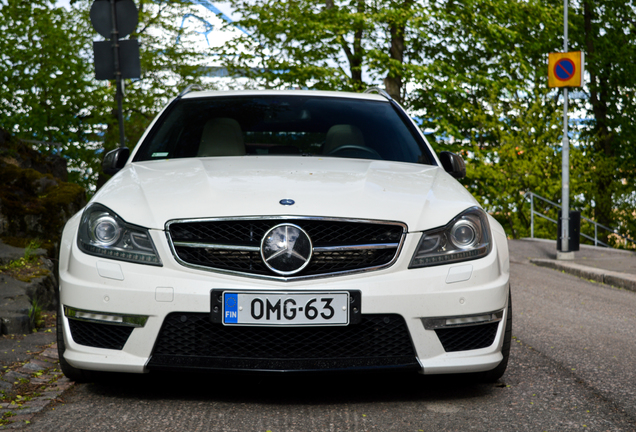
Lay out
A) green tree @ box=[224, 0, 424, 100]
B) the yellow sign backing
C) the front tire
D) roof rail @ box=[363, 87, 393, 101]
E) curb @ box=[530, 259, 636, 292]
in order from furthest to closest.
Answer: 1. green tree @ box=[224, 0, 424, 100]
2. the yellow sign backing
3. curb @ box=[530, 259, 636, 292]
4. roof rail @ box=[363, 87, 393, 101]
5. the front tire

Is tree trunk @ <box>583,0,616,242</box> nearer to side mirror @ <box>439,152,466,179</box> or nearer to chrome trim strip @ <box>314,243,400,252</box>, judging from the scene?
side mirror @ <box>439,152,466,179</box>

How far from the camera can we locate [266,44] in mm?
21500

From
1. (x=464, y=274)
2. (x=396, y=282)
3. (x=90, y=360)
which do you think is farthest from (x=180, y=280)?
(x=464, y=274)

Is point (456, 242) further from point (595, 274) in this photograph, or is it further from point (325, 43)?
point (325, 43)

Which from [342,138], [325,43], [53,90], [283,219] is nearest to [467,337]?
[283,219]

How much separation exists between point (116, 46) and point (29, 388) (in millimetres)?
5212

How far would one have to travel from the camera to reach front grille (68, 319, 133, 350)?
3340 millimetres

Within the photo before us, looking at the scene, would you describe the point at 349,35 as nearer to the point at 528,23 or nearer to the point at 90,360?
the point at 528,23

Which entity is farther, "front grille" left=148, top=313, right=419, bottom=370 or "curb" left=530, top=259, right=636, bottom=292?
"curb" left=530, top=259, right=636, bottom=292

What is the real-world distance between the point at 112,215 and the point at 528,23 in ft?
63.6

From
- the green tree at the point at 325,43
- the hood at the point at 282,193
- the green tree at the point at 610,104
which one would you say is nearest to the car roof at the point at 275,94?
the hood at the point at 282,193

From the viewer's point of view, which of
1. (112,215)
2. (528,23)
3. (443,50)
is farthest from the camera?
(443,50)

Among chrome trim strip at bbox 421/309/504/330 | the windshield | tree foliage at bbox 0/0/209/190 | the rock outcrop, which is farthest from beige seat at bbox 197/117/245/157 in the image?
tree foliage at bbox 0/0/209/190

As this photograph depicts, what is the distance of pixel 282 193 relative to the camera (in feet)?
11.4
